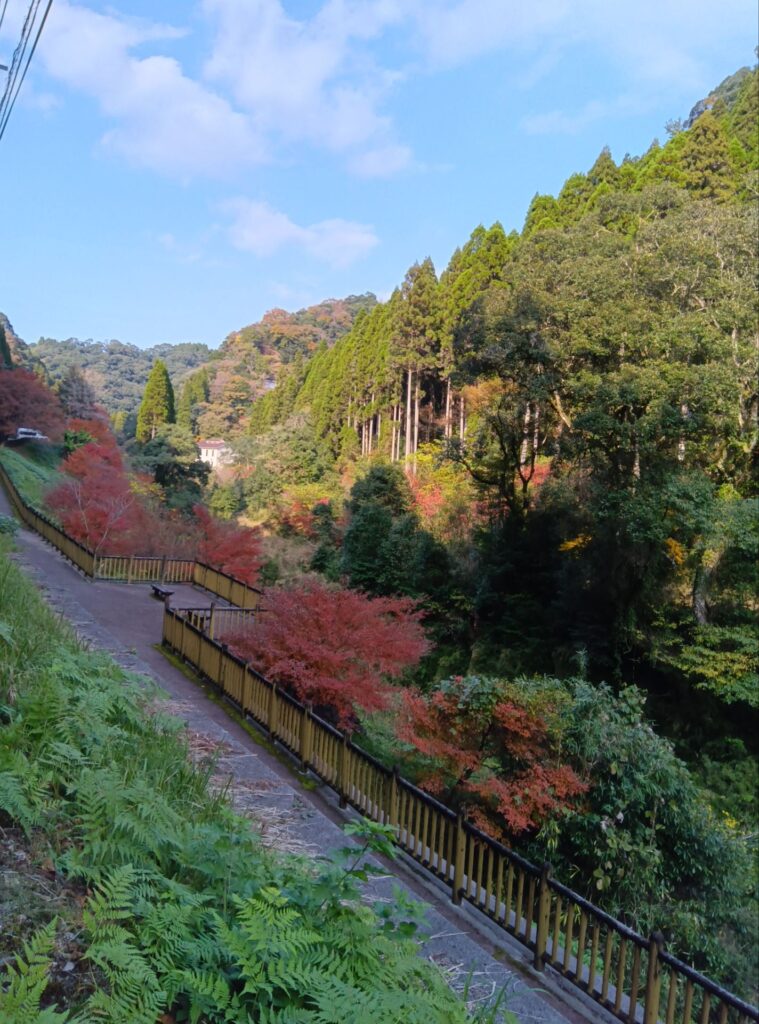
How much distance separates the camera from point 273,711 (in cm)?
929

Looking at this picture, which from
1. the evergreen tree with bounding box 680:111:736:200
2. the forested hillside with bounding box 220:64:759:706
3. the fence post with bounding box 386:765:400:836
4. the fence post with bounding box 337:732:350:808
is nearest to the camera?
the fence post with bounding box 386:765:400:836

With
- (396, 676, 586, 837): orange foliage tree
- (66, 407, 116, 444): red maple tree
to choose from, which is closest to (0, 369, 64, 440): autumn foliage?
(66, 407, 116, 444): red maple tree

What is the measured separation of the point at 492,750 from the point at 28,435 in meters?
42.9

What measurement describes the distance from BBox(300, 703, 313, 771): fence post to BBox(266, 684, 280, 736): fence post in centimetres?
79

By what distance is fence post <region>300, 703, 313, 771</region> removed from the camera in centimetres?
832

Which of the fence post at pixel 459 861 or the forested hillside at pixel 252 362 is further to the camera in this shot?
the forested hillside at pixel 252 362

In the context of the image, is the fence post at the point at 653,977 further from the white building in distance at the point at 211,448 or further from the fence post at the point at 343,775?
the white building in distance at the point at 211,448

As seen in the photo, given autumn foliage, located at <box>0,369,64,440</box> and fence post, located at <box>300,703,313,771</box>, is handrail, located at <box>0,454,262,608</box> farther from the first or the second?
autumn foliage, located at <box>0,369,64,440</box>

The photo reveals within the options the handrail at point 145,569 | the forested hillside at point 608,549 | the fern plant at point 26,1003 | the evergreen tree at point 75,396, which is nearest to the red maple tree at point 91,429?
the evergreen tree at point 75,396

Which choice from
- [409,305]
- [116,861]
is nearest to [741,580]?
[116,861]

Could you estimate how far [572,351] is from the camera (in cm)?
1759

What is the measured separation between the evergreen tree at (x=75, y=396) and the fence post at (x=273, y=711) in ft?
149

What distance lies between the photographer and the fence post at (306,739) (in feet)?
27.3

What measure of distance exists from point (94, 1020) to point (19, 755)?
1.85m
